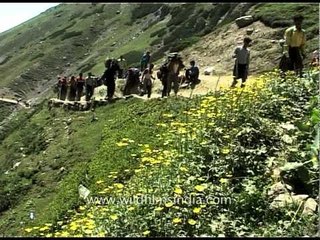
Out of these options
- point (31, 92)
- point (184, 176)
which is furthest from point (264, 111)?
point (31, 92)

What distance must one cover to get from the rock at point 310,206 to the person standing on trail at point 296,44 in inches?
346

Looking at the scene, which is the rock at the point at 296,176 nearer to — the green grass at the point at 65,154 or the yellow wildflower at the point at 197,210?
the yellow wildflower at the point at 197,210

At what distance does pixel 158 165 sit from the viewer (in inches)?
404

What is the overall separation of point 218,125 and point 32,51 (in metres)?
94.9

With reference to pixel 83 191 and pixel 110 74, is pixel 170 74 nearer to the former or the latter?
pixel 110 74

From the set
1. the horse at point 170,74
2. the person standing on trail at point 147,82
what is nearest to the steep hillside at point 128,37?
the person standing on trail at point 147,82

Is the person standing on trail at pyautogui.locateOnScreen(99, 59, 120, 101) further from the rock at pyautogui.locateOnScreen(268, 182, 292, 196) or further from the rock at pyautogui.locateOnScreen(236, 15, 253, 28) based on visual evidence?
the rock at pyautogui.locateOnScreen(268, 182, 292, 196)

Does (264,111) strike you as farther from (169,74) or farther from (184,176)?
(169,74)

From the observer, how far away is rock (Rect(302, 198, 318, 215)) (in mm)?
7526

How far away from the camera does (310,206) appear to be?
768 cm

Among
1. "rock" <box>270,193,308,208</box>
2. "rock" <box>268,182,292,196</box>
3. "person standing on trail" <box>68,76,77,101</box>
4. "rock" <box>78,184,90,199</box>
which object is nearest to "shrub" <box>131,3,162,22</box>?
"person standing on trail" <box>68,76,77,101</box>

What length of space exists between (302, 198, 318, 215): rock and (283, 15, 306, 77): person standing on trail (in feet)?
28.9

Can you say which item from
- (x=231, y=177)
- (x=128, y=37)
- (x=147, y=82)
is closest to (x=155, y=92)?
(x=147, y=82)

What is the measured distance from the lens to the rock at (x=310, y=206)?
7526mm
